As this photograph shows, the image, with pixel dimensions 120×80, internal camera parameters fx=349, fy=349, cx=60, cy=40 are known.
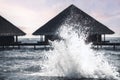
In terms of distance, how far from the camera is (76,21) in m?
51.6

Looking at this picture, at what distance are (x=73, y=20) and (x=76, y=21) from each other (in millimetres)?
501

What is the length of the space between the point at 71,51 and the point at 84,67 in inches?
44.1

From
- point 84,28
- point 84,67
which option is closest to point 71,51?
point 84,67

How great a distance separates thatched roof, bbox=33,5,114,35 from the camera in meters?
49.5

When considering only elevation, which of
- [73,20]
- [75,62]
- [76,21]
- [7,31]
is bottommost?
[75,62]

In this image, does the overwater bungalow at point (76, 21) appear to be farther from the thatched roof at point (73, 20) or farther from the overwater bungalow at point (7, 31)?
the overwater bungalow at point (7, 31)

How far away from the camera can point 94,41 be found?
51.1m

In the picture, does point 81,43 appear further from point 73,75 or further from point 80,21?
point 80,21

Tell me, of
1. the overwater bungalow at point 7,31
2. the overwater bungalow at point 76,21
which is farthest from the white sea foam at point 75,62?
the overwater bungalow at point 7,31

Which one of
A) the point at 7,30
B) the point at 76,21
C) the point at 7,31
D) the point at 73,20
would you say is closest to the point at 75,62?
the point at 76,21

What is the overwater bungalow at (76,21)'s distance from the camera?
49.5 meters

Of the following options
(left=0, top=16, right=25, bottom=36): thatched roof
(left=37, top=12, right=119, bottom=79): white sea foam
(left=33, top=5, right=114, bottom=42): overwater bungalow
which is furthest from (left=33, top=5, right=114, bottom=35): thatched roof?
(left=37, top=12, right=119, bottom=79): white sea foam

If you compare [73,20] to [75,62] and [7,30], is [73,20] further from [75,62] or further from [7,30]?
[75,62]

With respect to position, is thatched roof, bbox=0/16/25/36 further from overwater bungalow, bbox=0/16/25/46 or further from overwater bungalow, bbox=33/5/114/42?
overwater bungalow, bbox=33/5/114/42
